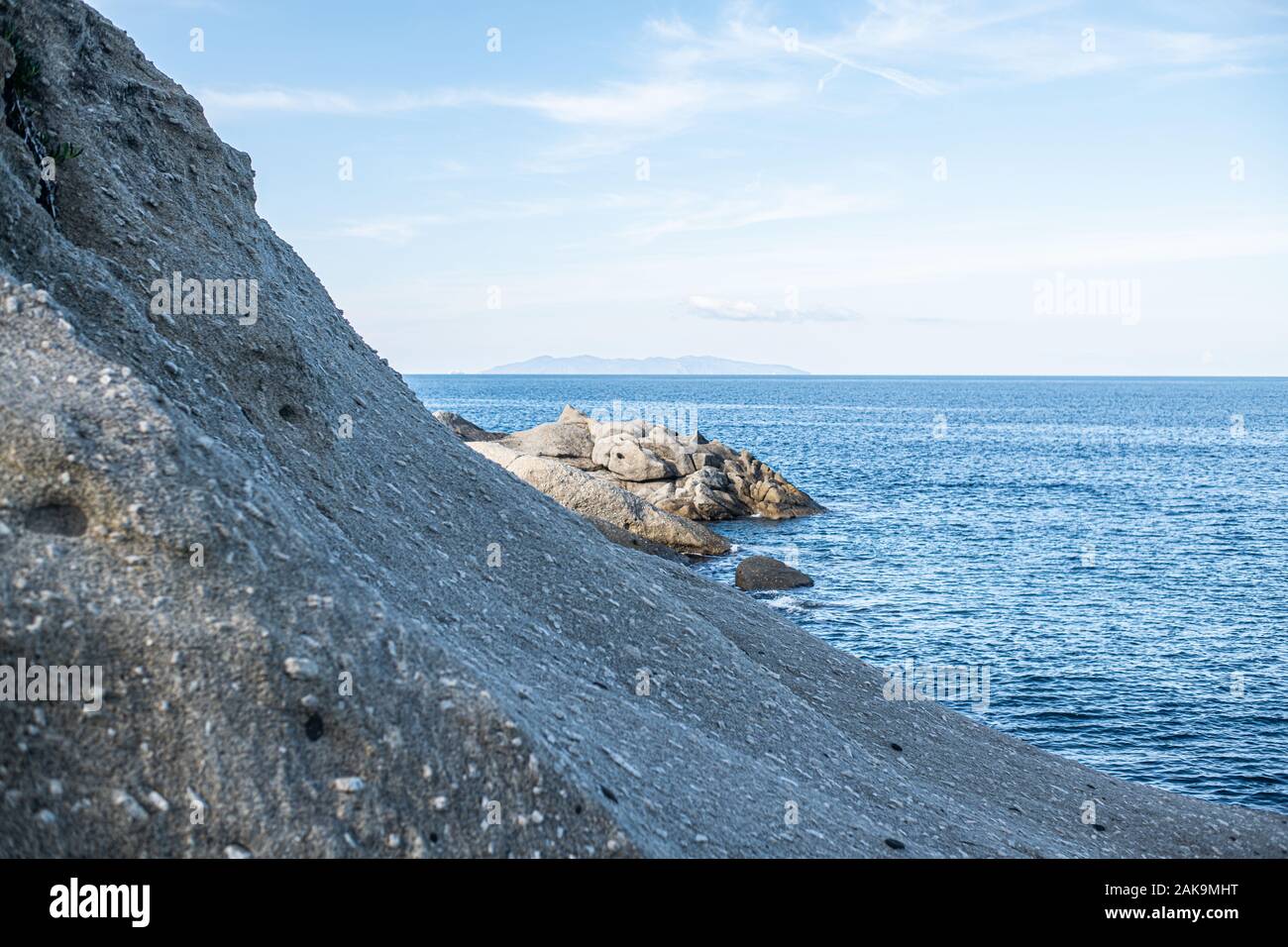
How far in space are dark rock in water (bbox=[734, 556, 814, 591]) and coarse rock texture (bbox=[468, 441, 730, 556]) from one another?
5434mm

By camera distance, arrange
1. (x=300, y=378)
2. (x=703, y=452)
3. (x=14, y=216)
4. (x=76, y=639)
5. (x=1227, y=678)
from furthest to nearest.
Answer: (x=703, y=452)
(x=1227, y=678)
(x=300, y=378)
(x=14, y=216)
(x=76, y=639)

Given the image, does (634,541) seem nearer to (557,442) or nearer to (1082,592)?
(1082,592)

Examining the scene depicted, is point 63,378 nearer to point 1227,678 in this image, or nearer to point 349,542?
point 349,542

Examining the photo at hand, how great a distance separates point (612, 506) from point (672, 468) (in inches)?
604

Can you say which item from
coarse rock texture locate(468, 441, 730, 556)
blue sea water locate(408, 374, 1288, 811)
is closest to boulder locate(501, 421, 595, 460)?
blue sea water locate(408, 374, 1288, 811)

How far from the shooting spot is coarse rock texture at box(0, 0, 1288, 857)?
8758 millimetres

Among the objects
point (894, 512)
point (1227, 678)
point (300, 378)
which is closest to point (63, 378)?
point (300, 378)

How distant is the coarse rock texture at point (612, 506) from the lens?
48.8 m

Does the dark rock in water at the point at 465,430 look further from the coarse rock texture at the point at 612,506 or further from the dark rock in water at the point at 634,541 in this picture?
the dark rock in water at the point at 634,541

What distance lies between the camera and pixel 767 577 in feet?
145

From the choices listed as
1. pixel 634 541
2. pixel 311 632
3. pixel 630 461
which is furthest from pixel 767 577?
pixel 311 632

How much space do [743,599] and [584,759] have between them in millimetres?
13737

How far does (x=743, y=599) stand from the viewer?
80.0ft

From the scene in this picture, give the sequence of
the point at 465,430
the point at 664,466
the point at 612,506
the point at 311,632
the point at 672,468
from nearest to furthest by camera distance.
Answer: the point at 311,632 → the point at 612,506 → the point at 664,466 → the point at 672,468 → the point at 465,430
